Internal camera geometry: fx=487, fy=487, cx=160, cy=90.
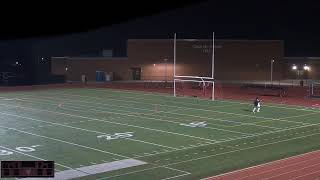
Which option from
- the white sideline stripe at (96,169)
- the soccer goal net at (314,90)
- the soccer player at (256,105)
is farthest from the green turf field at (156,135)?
the soccer goal net at (314,90)

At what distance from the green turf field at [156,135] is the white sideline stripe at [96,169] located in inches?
7.2

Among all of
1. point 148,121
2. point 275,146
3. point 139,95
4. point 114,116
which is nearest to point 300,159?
point 275,146

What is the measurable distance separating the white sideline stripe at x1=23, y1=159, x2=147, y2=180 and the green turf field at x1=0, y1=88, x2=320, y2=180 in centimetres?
18

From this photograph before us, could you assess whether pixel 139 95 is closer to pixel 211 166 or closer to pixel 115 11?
pixel 211 166

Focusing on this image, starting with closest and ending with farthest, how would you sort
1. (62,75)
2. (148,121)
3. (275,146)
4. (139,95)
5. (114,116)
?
(275,146) < (148,121) < (114,116) < (139,95) < (62,75)

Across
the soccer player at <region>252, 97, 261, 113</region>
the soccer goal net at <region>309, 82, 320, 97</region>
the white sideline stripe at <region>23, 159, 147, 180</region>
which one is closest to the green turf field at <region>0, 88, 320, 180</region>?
the white sideline stripe at <region>23, 159, 147, 180</region>

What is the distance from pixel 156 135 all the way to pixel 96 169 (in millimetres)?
7357

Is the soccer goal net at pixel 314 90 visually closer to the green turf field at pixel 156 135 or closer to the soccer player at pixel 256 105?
the green turf field at pixel 156 135

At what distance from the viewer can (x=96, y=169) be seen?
1497 centimetres

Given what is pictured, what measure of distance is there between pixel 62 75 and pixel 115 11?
60886 mm

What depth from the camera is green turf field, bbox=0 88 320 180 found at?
52.8ft

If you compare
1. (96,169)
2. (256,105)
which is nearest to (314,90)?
(256,105)

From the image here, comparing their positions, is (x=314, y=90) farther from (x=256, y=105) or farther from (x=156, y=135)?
(x=156, y=135)

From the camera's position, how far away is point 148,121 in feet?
88.5
